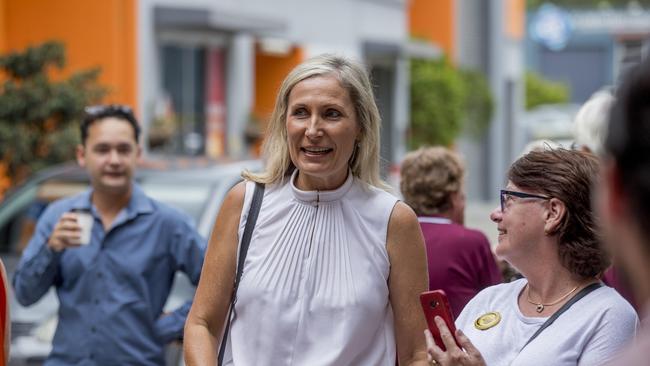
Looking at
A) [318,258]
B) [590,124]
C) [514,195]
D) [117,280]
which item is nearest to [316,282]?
[318,258]

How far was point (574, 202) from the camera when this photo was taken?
3.63 meters

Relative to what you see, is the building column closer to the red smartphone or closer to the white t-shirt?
the white t-shirt

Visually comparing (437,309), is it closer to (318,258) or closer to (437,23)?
(318,258)

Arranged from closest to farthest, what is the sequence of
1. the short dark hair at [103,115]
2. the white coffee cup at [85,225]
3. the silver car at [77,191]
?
the white coffee cup at [85,225] < the short dark hair at [103,115] < the silver car at [77,191]

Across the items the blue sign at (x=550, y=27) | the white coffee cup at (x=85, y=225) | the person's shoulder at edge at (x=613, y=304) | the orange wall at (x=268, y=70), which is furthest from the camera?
the blue sign at (x=550, y=27)

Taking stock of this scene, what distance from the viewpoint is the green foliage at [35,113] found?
13.5m

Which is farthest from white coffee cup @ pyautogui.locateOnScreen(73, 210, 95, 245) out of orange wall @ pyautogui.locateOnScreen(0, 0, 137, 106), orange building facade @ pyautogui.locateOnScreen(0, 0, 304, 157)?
orange wall @ pyautogui.locateOnScreen(0, 0, 137, 106)

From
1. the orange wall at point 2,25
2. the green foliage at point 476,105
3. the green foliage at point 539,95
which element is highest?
the orange wall at point 2,25

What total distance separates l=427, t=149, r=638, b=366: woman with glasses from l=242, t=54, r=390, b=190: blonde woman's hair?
0.39 meters

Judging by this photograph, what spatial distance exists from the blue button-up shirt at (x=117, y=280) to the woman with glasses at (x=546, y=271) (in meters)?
1.99

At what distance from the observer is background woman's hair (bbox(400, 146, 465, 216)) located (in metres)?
5.45

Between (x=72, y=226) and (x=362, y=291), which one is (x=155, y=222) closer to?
(x=72, y=226)

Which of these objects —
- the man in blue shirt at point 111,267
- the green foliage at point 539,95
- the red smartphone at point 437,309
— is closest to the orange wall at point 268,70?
the man in blue shirt at point 111,267

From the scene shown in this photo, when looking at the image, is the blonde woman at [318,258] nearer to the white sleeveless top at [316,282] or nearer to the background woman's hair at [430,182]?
the white sleeveless top at [316,282]
